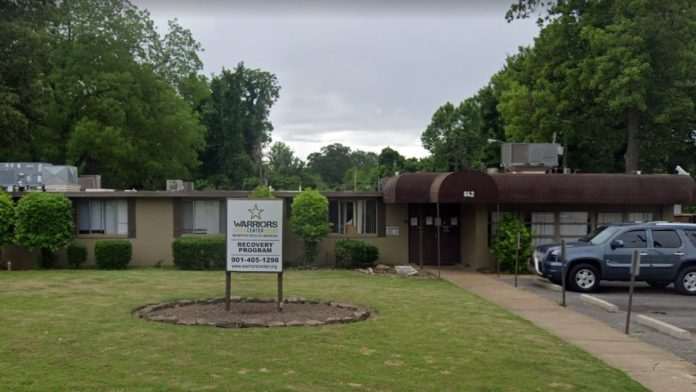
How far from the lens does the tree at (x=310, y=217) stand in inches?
936

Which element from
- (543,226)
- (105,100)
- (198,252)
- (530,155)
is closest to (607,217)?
(543,226)

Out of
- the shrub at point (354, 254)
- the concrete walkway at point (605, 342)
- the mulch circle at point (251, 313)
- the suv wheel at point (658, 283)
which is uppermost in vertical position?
the shrub at point (354, 254)

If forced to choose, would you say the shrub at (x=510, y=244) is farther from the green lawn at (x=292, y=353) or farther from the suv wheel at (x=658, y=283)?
the green lawn at (x=292, y=353)

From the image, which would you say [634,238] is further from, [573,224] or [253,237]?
[253,237]

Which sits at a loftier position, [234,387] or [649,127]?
[649,127]

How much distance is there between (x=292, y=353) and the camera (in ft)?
32.0

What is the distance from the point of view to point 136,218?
24859 millimetres

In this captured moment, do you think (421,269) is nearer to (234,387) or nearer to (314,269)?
(314,269)

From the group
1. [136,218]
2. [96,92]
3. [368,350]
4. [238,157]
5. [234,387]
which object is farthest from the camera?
[238,157]

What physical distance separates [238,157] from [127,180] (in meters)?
22.6

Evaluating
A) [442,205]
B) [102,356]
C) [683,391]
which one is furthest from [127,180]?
[683,391]

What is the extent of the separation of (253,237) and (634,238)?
33.6 feet

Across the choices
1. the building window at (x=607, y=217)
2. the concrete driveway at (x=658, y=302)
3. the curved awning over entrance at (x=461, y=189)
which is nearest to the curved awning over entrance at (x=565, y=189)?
the curved awning over entrance at (x=461, y=189)

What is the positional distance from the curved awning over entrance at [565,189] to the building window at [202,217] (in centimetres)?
634
